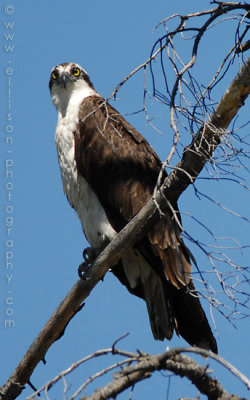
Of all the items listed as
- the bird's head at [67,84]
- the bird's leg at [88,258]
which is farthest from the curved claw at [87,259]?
the bird's head at [67,84]

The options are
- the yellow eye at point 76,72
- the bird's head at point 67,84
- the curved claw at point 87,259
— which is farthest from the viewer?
the yellow eye at point 76,72

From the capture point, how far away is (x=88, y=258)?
5523mm

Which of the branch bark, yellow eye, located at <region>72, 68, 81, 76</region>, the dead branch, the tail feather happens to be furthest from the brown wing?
the dead branch

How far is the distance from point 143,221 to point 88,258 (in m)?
1.14

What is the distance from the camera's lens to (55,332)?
5.01 meters

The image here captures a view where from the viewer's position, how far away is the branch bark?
4.09 metres

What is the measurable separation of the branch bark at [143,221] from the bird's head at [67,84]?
6.53ft

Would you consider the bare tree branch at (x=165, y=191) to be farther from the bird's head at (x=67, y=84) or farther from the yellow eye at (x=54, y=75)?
the yellow eye at (x=54, y=75)

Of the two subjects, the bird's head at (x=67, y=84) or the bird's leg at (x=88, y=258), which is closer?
the bird's leg at (x=88, y=258)

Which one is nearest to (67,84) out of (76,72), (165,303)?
(76,72)

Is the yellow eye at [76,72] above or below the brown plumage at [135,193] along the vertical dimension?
above

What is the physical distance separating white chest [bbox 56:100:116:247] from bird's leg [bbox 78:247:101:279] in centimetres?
10

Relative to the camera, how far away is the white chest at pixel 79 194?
5.71m

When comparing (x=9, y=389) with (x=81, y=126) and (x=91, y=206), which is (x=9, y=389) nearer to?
(x=91, y=206)
